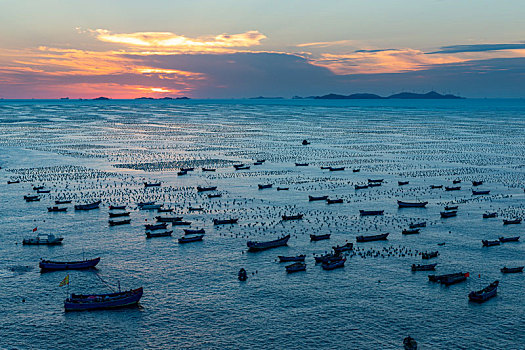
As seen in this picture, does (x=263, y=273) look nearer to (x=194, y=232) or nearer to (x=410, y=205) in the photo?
(x=194, y=232)

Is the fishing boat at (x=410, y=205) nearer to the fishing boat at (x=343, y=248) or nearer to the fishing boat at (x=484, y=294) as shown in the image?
the fishing boat at (x=343, y=248)

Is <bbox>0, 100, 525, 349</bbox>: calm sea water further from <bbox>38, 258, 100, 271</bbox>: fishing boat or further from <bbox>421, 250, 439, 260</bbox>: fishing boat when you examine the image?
<bbox>421, 250, 439, 260</bbox>: fishing boat

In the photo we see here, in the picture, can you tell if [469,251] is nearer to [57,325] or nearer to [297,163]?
[57,325]

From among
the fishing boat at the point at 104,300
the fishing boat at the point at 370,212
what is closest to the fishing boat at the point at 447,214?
the fishing boat at the point at 370,212

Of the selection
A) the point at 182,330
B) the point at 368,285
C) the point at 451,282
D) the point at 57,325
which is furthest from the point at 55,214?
the point at 451,282

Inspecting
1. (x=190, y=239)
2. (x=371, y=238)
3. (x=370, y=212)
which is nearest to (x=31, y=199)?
(x=190, y=239)

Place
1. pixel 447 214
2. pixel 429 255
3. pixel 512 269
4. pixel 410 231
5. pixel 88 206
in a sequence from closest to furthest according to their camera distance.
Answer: pixel 512 269
pixel 429 255
pixel 410 231
pixel 447 214
pixel 88 206

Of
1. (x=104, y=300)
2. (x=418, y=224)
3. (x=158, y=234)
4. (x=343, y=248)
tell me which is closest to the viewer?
(x=104, y=300)
